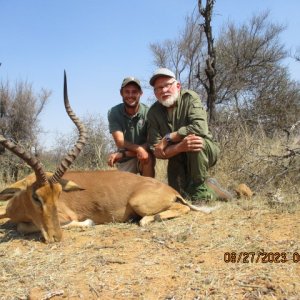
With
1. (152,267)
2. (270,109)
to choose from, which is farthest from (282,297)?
(270,109)

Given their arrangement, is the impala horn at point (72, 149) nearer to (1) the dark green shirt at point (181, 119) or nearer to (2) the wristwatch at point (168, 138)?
(2) the wristwatch at point (168, 138)

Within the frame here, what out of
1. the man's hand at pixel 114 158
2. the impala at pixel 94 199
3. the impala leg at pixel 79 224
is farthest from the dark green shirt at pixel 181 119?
the impala leg at pixel 79 224

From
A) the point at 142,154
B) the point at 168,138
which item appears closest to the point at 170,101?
the point at 168,138

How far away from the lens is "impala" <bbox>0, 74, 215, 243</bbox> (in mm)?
5027

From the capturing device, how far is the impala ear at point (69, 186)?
5226 millimetres

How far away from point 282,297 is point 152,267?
3.46 ft

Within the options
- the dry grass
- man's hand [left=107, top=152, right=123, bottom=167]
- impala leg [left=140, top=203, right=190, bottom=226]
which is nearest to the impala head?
the dry grass

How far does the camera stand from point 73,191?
5.48 metres

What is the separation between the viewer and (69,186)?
523 cm

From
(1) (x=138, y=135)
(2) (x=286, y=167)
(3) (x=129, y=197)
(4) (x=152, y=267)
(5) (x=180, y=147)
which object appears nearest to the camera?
(4) (x=152, y=267)

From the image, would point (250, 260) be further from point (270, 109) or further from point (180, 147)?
point (270, 109)

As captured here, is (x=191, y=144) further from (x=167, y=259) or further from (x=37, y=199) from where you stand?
(x=167, y=259)

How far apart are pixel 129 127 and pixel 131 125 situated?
5 centimetres

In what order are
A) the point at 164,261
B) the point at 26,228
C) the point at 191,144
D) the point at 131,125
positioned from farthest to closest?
the point at 131,125 < the point at 191,144 < the point at 26,228 < the point at 164,261
